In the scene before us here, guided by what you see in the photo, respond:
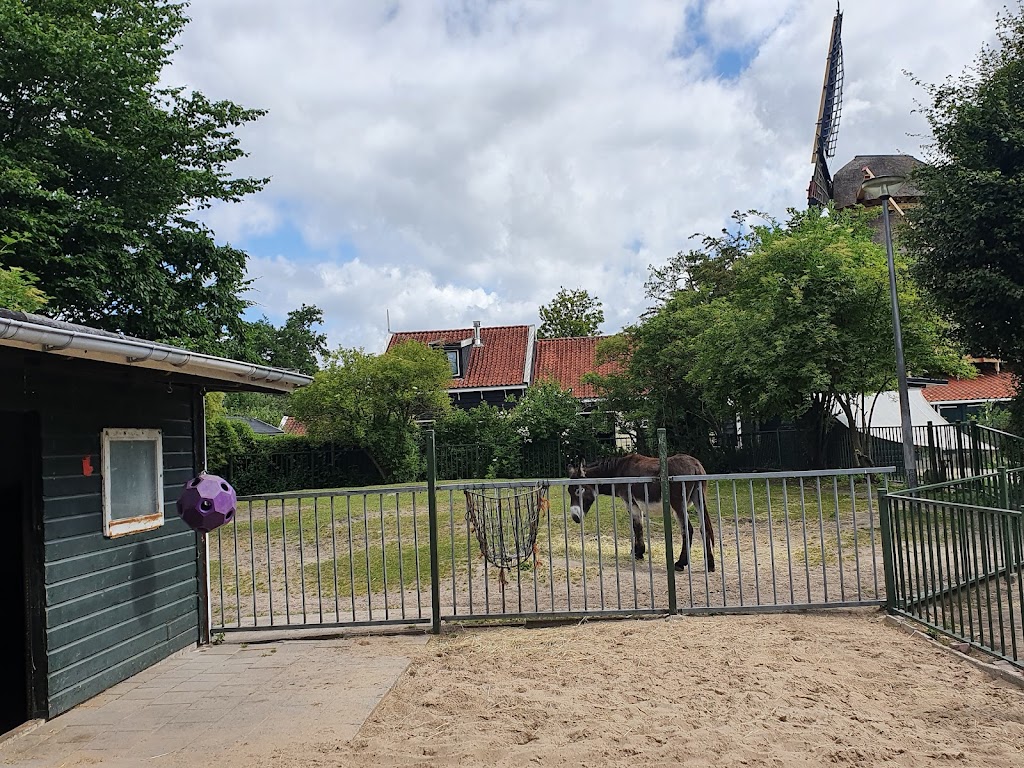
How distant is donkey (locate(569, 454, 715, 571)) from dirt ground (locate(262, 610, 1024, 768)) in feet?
7.22

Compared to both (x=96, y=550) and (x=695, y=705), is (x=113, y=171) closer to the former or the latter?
(x=96, y=550)

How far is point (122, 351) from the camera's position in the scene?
419cm

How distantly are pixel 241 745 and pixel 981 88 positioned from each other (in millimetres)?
13862

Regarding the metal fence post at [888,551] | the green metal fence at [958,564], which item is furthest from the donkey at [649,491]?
the green metal fence at [958,564]

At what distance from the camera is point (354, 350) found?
24062 millimetres

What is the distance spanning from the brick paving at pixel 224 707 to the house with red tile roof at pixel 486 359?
1028 inches

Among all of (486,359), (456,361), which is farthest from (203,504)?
(486,359)

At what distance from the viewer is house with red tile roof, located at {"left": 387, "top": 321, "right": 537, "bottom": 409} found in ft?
110

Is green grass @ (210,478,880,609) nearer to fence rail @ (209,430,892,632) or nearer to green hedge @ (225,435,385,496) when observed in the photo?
fence rail @ (209,430,892,632)

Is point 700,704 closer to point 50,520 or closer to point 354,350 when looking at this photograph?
point 50,520

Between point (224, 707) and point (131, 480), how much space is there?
1836 mm

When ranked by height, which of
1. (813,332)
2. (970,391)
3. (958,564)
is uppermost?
(813,332)

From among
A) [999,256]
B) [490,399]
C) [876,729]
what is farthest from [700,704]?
[490,399]

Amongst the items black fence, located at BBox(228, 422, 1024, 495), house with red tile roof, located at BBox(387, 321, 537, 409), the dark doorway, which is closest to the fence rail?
the dark doorway
